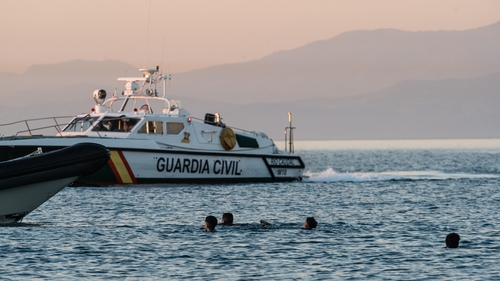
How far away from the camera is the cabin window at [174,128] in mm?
39125

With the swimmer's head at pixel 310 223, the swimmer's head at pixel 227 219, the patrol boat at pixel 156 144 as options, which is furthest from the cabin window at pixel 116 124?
the swimmer's head at pixel 310 223

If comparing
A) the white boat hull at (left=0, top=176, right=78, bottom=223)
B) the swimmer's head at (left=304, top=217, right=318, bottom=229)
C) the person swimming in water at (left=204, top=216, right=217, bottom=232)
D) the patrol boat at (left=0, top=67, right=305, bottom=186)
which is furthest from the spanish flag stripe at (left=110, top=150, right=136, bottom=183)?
the swimmer's head at (left=304, top=217, right=318, bottom=229)

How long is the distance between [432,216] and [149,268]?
12.9 meters

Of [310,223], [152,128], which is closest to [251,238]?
[310,223]

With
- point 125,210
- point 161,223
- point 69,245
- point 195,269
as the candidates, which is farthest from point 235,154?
point 195,269

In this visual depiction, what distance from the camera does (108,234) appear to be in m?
23.2

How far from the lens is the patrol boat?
120 feet

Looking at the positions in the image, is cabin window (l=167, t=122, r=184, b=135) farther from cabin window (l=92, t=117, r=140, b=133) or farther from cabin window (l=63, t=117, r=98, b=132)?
cabin window (l=63, t=117, r=98, b=132)

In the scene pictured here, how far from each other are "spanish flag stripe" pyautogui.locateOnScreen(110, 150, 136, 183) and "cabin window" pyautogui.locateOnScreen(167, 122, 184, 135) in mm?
2787

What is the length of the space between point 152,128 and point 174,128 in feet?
3.58

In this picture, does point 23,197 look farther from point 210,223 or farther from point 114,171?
point 114,171

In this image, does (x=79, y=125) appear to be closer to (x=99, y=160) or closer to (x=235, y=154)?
(x=235, y=154)

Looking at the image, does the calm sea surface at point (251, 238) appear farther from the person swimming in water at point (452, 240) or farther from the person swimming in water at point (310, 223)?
the person swimming in water at point (310, 223)

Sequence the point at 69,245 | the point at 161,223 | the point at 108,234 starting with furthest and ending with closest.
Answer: the point at 161,223
the point at 108,234
the point at 69,245
